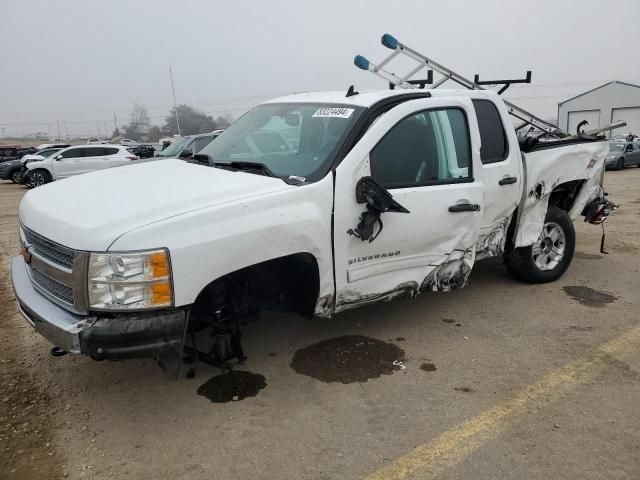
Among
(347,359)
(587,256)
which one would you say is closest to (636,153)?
(587,256)

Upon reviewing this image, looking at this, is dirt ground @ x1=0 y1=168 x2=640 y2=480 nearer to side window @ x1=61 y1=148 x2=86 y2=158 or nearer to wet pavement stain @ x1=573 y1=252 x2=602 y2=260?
wet pavement stain @ x1=573 y1=252 x2=602 y2=260

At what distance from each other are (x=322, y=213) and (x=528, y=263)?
2.87 m

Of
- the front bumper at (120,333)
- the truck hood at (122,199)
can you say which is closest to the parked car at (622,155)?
the truck hood at (122,199)

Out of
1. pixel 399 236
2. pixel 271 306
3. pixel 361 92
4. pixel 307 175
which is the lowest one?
pixel 271 306

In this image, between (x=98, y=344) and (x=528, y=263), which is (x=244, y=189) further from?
(x=528, y=263)

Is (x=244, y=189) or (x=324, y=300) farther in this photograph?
Answer: (x=324, y=300)

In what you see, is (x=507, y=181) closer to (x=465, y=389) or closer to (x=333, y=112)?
(x=333, y=112)

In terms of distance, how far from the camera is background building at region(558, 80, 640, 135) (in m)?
44.3

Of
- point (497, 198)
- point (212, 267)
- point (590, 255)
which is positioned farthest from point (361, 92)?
point (590, 255)

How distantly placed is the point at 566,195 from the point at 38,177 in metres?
18.3

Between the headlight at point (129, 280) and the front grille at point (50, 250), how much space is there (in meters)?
0.22

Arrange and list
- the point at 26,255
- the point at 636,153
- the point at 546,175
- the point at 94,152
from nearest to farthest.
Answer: the point at 26,255 → the point at 546,175 → the point at 94,152 → the point at 636,153

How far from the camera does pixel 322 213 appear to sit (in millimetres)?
3246

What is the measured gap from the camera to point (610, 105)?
150 feet
